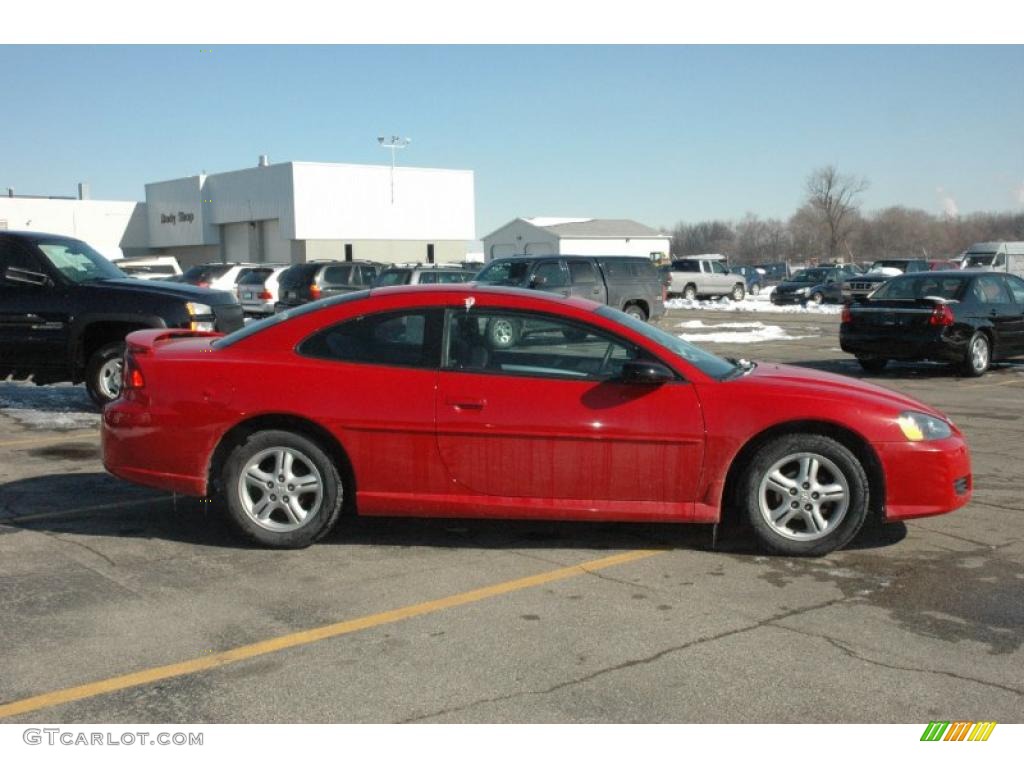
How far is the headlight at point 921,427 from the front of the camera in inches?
232

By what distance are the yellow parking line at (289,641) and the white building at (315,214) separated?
5389 cm

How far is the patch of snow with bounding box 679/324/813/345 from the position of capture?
22.7 m

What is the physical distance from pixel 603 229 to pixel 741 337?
6998 centimetres

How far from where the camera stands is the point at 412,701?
13.0 ft

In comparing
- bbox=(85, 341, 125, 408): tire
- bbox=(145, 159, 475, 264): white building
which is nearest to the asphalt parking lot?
bbox=(85, 341, 125, 408): tire

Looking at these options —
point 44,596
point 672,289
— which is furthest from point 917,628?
point 672,289

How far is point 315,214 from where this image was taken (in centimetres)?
5822

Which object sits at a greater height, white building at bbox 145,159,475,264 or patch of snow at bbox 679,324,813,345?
white building at bbox 145,159,475,264

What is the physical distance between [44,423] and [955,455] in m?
8.45

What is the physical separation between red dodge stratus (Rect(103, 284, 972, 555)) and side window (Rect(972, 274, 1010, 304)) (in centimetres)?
1066

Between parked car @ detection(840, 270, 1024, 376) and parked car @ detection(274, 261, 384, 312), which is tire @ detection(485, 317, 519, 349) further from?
parked car @ detection(274, 261, 384, 312)

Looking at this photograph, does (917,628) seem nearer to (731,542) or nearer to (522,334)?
(731,542)

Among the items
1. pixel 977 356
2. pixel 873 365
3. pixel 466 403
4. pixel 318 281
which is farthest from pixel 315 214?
pixel 466 403

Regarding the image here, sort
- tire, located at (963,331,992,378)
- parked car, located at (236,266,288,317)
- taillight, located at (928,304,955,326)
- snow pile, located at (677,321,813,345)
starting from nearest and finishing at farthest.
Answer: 1. taillight, located at (928,304,955,326)
2. tire, located at (963,331,992,378)
3. snow pile, located at (677,321,813,345)
4. parked car, located at (236,266,288,317)
